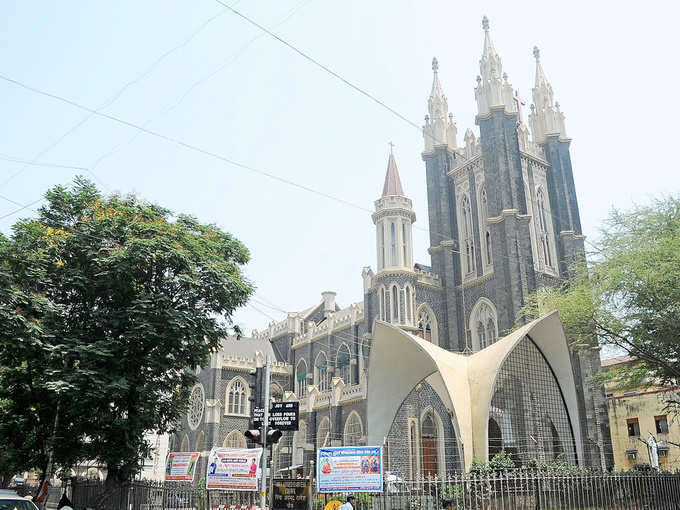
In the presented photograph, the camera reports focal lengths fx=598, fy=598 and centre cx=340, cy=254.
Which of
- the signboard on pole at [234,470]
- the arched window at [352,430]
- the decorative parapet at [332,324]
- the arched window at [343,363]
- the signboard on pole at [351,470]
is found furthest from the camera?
the arched window at [343,363]

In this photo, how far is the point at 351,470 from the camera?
43.4 ft

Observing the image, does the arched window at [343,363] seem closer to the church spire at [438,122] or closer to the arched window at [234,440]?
the arched window at [234,440]

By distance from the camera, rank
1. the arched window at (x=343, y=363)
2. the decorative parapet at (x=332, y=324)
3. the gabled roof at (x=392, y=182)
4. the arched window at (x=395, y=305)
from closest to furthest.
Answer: the arched window at (x=395, y=305), the gabled roof at (x=392, y=182), the decorative parapet at (x=332, y=324), the arched window at (x=343, y=363)

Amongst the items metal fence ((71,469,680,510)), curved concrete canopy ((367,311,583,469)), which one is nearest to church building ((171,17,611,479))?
curved concrete canopy ((367,311,583,469))

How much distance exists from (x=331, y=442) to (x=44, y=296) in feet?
73.6

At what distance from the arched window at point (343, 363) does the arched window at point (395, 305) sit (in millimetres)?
7828

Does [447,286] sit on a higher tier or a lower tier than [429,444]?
higher

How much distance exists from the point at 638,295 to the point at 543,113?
22880mm

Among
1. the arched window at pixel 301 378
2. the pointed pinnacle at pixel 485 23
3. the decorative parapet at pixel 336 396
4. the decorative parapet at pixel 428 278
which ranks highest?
the pointed pinnacle at pixel 485 23

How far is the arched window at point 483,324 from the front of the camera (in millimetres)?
33625

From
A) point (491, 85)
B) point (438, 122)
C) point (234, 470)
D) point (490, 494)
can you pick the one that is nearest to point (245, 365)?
point (438, 122)

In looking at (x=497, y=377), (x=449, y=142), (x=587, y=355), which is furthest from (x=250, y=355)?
(x=497, y=377)

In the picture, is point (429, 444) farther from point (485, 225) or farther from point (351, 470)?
point (351, 470)

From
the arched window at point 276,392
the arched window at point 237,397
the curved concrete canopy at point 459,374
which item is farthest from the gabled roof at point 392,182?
the curved concrete canopy at point 459,374
